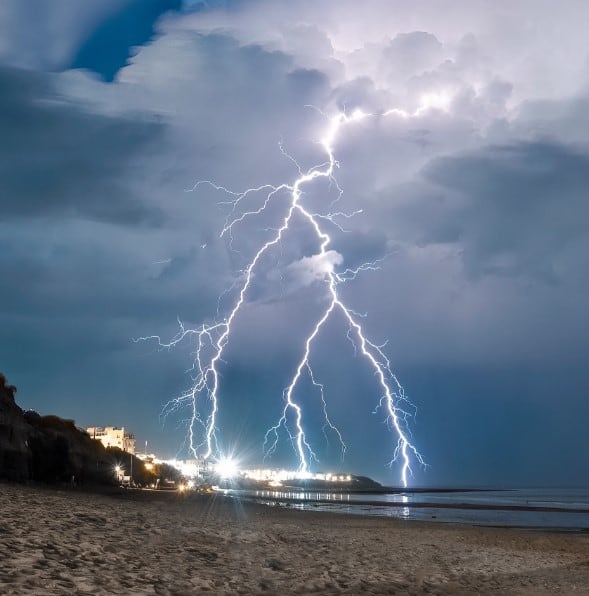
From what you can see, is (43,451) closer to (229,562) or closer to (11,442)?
(11,442)

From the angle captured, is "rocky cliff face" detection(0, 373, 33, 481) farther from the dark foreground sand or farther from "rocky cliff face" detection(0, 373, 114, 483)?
the dark foreground sand

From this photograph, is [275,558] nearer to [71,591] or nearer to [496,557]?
[71,591]

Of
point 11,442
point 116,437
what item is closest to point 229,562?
point 11,442

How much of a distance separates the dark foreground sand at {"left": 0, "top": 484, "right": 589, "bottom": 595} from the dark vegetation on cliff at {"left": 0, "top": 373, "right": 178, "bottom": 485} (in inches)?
685

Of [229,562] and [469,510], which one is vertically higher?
[229,562]

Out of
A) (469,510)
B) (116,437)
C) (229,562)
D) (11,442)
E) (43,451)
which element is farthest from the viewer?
(116,437)

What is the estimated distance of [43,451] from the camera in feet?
133

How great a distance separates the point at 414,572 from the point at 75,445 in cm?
4488

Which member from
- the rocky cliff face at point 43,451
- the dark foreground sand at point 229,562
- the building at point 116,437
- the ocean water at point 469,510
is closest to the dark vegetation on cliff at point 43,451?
the rocky cliff face at point 43,451

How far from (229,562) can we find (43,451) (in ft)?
116

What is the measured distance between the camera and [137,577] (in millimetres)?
7520

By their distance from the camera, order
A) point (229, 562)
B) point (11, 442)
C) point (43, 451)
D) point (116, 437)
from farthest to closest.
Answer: point (116, 437) → point (43, 451) → point (11, 442) → point (229, 562)

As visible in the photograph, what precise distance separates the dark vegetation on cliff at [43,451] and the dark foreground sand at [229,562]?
1739cm

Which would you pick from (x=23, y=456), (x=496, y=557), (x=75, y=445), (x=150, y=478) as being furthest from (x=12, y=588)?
(x=150, y=478)
